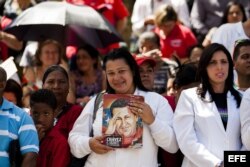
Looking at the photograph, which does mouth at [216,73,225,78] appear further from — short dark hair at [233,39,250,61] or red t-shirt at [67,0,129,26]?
red t-shirt at [67,0,129,26]

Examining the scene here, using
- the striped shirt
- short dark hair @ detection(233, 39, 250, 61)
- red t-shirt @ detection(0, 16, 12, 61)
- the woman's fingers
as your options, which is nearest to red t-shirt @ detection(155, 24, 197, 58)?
red t-shirt @ detection(0, 16, 12, 61)

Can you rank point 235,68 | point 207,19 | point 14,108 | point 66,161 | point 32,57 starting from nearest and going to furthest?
point 14,108, point 66,161, point 235,68, point 32,57, point 207,19

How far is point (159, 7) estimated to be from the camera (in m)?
12.0

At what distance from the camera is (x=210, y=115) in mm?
7168

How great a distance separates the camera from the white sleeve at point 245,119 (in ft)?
23.0

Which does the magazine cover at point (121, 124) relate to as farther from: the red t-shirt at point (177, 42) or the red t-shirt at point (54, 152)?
the red t-shirt at point (177, 42)

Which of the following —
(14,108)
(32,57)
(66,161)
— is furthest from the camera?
(32,57)

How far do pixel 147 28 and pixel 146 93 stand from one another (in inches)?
201

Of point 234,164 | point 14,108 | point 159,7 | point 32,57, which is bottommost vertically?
point 234,164

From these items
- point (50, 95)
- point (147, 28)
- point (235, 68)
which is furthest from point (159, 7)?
point (50, 95)

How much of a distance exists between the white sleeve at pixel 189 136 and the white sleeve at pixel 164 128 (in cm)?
7

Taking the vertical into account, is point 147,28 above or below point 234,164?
above

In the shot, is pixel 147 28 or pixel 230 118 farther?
pixel 147 28

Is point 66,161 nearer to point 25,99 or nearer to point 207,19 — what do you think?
point 25,99
